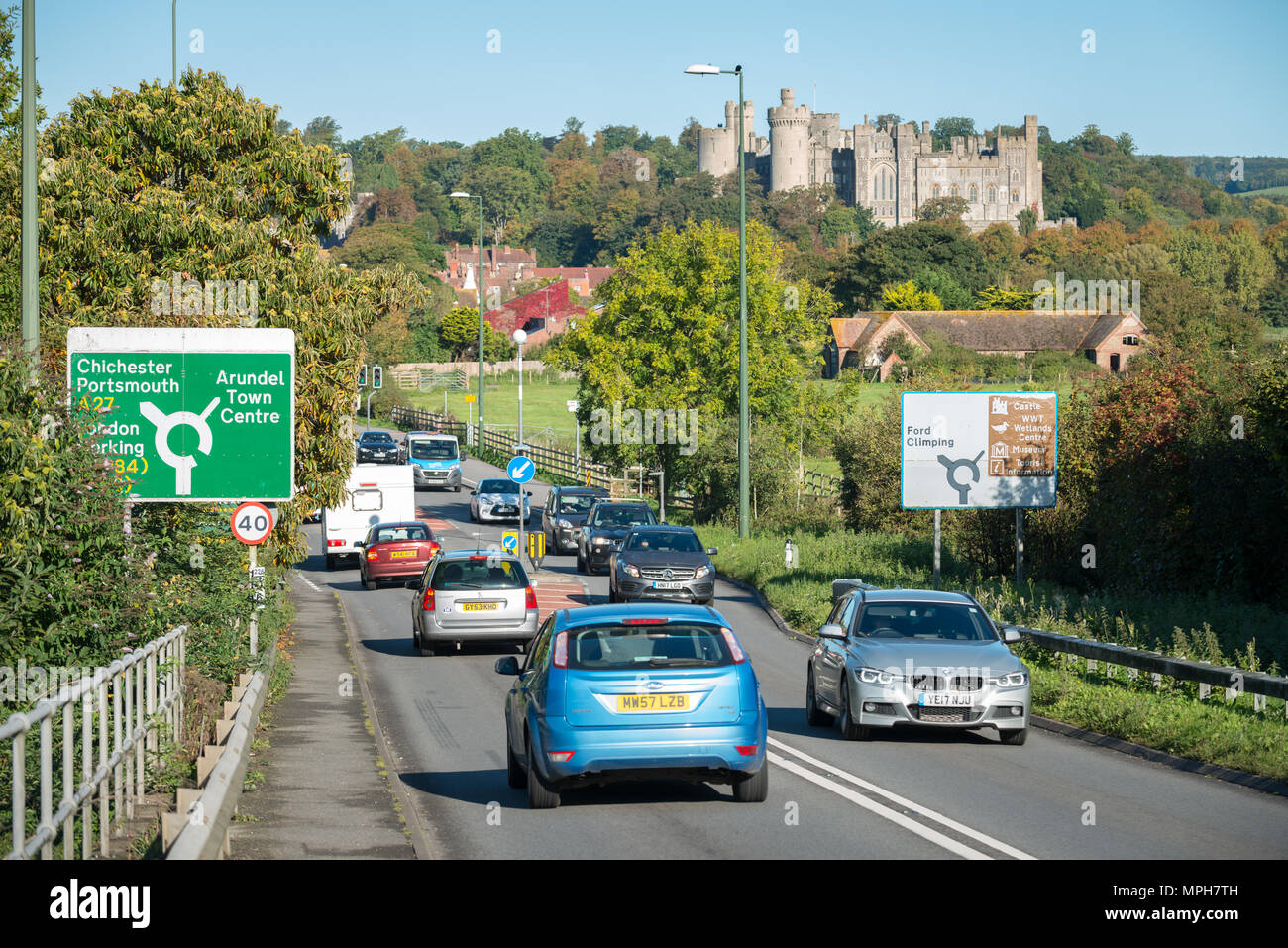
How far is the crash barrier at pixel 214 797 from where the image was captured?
7.80 m

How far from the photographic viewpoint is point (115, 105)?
23.4 m

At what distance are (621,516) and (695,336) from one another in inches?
473

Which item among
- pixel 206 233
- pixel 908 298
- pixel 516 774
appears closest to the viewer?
pixel 516 774

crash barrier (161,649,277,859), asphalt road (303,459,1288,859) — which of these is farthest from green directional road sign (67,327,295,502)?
crash barrier (161,649,277,859)

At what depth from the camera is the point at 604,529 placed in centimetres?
3975

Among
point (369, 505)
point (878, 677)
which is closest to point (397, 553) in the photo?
point (369, 505)

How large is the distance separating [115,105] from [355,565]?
24.4m

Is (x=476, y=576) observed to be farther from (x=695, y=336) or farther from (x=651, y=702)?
(x=695, y=336)

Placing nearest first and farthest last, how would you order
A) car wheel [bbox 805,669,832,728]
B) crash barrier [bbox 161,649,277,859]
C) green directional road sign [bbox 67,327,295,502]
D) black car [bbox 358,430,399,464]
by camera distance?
1. crash barrier [bbox 161,649,277,859]
2. car wheel [bbox 805,669,832,728]
3. green directional road sign [bbox 67,327,295,502]
4. black car [bbox 358,430,399,464]

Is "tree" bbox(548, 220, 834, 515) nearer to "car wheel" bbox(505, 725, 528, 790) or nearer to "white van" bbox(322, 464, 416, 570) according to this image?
"white van" bbox(322, 464, 416, 570)

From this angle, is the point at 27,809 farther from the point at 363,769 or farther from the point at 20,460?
the point at 363,769

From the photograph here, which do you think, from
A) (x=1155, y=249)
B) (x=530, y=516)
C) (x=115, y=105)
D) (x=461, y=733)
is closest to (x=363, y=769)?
(x=461, y=733)

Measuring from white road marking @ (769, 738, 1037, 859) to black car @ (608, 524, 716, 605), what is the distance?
14640 mm

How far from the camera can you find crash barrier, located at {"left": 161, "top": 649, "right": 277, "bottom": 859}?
7801mm
